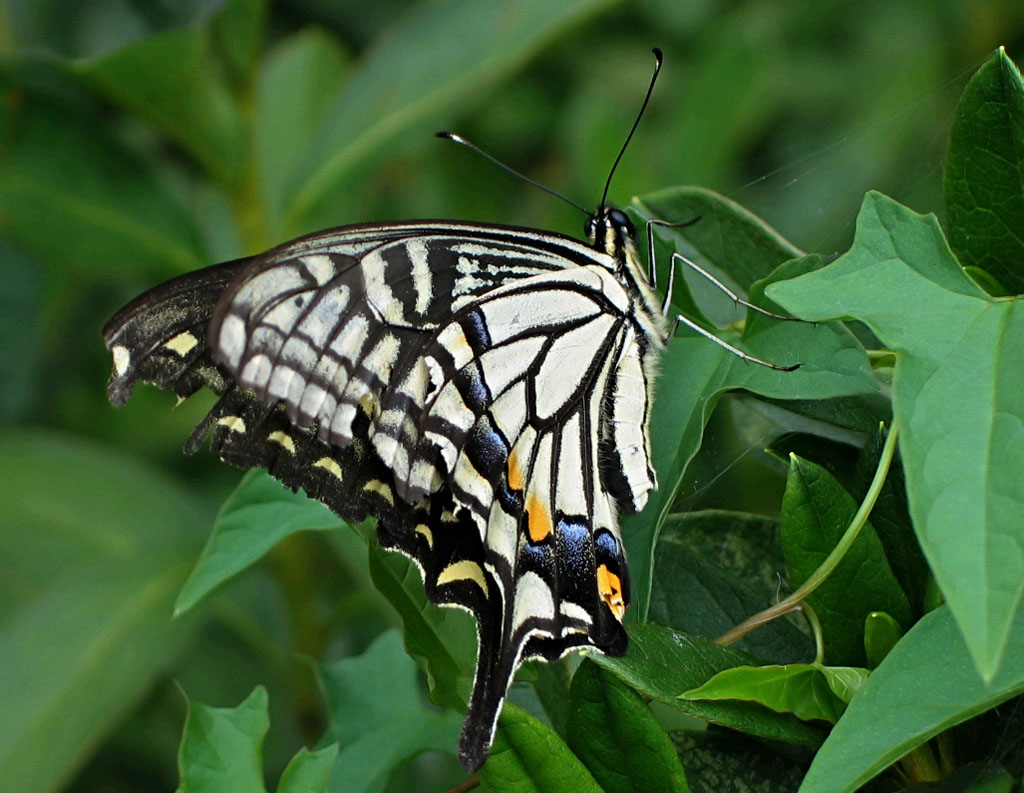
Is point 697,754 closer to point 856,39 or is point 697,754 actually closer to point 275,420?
point 275,420

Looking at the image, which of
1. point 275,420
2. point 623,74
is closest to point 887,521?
point 275,420

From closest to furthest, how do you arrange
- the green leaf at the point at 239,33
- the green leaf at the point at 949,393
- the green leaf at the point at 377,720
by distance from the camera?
the green leaf at the point at 949,393 → the green leaf at the point at 377,720 → the green leaf at the point at 239,33

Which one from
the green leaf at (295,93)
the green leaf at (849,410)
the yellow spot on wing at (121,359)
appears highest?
the green leaf at (295,93)

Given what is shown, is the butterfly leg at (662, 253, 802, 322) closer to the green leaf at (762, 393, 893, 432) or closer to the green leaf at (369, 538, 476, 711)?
the green leaf at (762, 393, 893, 432)

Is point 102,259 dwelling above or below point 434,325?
above

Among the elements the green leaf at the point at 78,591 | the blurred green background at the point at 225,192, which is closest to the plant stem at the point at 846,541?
the blurred green background at the point at 225,192

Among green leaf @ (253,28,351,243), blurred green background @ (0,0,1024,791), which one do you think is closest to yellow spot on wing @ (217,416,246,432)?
blurred green background @ (0,0,1024,791)

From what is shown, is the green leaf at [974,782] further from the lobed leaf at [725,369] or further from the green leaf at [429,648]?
the green leaf at [429,648]
